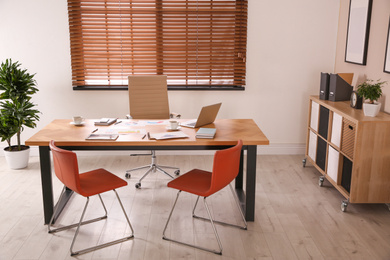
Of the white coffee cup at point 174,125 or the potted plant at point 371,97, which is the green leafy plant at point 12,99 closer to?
the white coffee cup at point 174,125

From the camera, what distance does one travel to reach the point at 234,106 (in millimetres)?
5496

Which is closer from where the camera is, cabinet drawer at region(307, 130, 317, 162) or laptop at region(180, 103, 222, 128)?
laptop at region(180, 103, 222, 128)

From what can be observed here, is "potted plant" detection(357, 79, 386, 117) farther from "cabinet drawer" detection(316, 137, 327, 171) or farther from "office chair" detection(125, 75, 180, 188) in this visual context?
"office chair" detection(125, 75, 180, 188)

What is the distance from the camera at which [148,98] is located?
482cm

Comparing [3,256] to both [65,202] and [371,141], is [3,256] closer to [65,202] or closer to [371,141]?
[65,202]

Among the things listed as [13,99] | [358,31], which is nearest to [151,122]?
[13,99]

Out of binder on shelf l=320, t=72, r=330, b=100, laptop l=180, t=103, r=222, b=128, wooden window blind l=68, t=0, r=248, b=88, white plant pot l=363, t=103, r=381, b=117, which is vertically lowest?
laptop l=180, t=103, r=222, b=128

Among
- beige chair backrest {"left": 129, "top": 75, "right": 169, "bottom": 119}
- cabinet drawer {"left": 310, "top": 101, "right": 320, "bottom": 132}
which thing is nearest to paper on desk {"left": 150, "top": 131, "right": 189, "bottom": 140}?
beige chair backrest {"left": 129, "top": 75, "right": 169, "bottom": 119}

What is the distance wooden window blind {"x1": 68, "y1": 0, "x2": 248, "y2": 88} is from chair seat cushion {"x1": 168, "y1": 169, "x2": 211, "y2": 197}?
220cm

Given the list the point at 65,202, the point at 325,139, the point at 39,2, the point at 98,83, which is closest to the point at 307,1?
the point at 325,139

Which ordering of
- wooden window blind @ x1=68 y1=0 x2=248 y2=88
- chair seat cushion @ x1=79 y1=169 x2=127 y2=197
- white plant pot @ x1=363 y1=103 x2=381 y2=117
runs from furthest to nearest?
wooden window blind @ x1=68 y1=0 x2=248 y2=88
white plant pot @ x1=363 y1=103 x2=381 y2=117
chair seat cushion @ x1=79 y1=169 x2=127 y2=197

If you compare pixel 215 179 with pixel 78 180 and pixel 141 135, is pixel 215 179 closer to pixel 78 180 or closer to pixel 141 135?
pixel 141 135

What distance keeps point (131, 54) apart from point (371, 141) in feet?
10.0

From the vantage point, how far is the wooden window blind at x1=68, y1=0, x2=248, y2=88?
5168 mm
